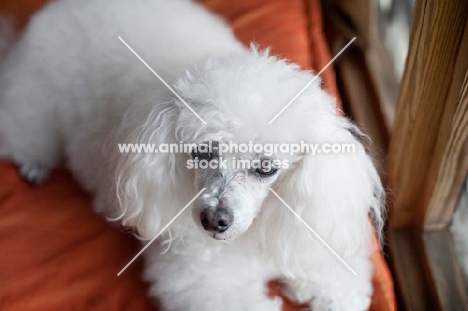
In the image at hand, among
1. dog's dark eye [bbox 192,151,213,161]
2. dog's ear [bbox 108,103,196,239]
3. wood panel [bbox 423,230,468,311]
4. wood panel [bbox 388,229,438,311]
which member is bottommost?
wood panel [bbox 388,229,438,311]

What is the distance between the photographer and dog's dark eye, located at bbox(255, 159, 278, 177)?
0.85m

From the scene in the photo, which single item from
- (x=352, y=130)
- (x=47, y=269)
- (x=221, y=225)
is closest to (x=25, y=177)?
(x=47, y=269)

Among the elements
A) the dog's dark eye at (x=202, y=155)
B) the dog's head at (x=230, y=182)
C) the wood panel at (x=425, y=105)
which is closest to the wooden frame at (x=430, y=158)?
the wood panel at (x=425, y=105)

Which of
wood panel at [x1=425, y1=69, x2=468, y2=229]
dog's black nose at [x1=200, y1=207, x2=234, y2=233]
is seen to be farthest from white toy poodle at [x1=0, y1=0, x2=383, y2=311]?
wood panel at [x1=425, y1=69, x2=468, y2=229]

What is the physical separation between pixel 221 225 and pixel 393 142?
1.55 feet

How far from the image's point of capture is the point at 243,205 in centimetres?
83

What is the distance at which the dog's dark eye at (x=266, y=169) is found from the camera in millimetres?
846

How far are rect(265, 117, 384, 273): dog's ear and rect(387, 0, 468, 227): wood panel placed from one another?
149 millimetres

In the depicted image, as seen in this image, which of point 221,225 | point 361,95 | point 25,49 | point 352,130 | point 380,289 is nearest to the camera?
point 221,225

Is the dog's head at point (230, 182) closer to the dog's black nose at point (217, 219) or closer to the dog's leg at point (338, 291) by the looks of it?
the dog's black nose at point (217, 219)

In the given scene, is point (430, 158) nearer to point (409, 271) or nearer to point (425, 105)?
point (425, 105)

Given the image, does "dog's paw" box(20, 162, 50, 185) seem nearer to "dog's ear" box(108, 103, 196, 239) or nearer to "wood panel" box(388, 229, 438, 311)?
"dog's ear" box(108, 103, 196, 239)

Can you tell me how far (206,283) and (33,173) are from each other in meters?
0.51

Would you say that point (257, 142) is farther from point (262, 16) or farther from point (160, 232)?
point (262, 16)
